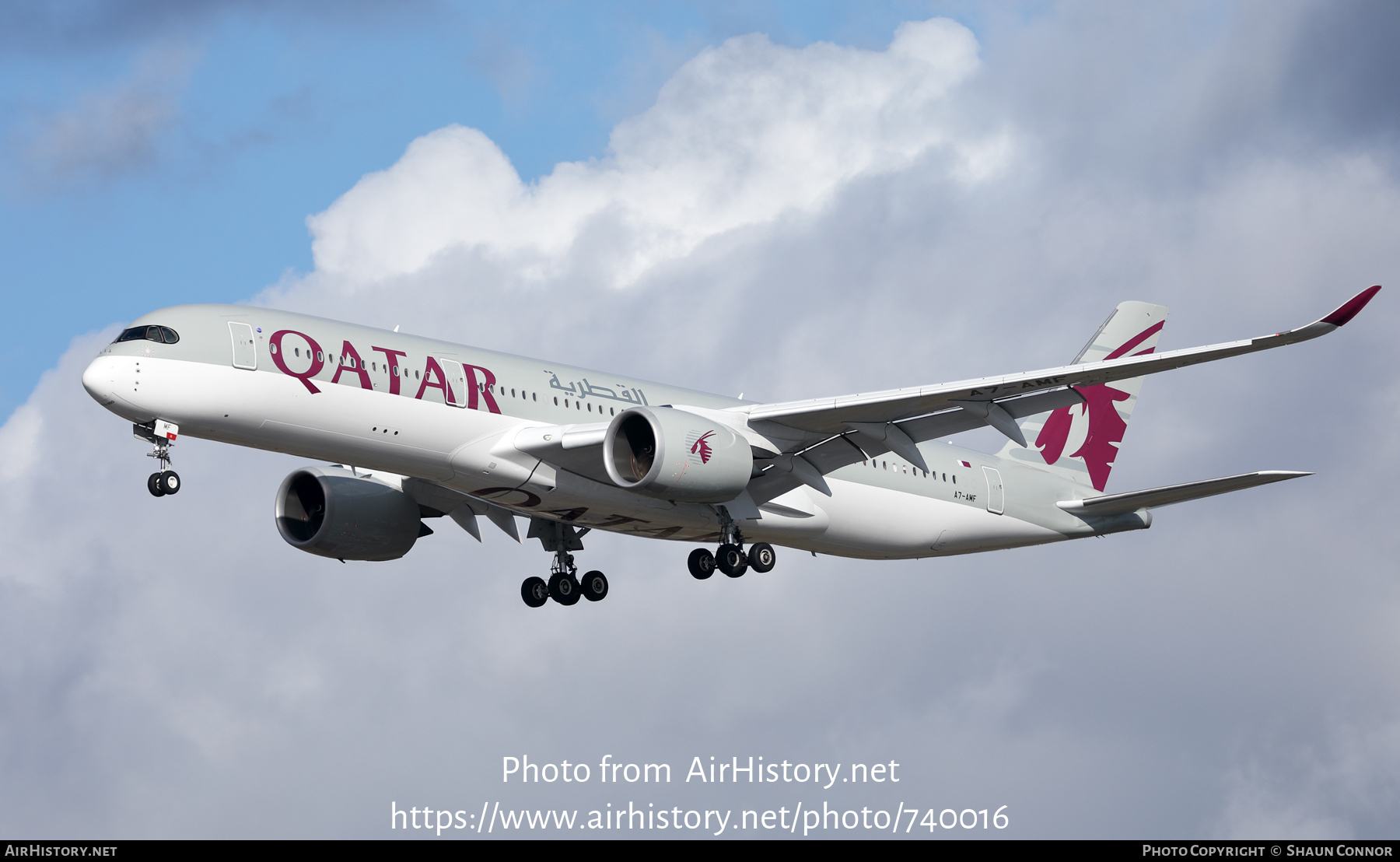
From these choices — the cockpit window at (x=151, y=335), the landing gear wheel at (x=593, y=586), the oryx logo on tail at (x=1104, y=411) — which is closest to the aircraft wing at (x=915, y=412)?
the landing gear wheel at (x=593, y=586)

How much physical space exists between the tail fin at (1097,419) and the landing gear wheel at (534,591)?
12.5 meters

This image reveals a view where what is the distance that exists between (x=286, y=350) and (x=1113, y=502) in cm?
2082

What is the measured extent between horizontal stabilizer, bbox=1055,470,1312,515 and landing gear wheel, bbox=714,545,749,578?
32.9ft

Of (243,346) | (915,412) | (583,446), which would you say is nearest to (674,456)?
(583,446)

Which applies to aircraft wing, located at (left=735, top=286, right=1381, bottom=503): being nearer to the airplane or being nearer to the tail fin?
the airplane

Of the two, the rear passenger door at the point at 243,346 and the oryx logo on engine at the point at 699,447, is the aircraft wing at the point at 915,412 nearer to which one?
the oryx logo on engine at the point at 699,447

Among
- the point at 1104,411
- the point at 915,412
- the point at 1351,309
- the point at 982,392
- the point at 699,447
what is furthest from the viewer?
the point at 1104,411

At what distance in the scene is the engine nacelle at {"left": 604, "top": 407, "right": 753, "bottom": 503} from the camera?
33219 mm

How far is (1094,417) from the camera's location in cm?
4666

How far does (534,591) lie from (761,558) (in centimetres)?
675

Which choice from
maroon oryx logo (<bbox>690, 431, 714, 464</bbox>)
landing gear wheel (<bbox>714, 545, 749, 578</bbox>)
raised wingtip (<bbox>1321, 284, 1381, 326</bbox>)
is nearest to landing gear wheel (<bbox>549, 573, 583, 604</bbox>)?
landing gear wheel (<bbox>714, 545, 749, 578</bbox>)

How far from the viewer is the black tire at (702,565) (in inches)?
1454

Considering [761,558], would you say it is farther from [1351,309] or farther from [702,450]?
[1351,309]

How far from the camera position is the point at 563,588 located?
40.9 meters
